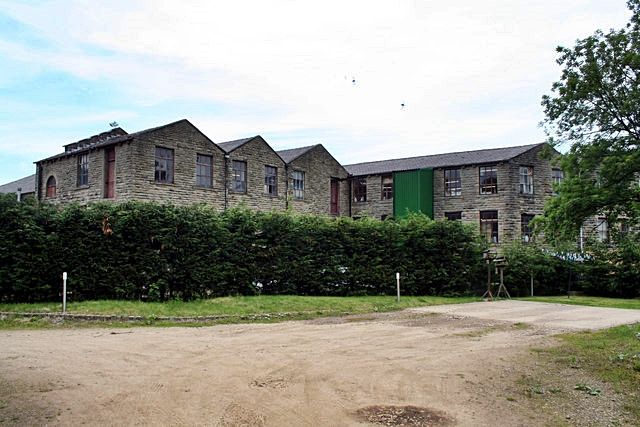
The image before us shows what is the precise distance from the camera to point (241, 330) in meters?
14.5

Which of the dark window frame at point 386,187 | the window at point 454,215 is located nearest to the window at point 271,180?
the dark window frame at point 386,187

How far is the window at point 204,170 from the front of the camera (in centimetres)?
3014

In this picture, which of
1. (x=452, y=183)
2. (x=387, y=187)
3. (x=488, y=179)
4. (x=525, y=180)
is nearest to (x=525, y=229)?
(x=525, y=180)

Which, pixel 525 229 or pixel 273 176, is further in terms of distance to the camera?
pixel 525 229

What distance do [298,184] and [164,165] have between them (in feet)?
31.7

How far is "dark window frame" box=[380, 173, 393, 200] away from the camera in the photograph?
40.3 metres

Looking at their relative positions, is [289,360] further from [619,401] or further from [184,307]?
[184,307]

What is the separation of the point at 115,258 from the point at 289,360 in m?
9.33

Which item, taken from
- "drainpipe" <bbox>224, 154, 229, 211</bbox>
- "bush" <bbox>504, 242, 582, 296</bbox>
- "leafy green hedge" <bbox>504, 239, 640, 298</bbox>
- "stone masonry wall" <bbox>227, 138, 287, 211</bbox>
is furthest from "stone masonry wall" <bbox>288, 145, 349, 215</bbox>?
"leafy green hedge" <bbox>504, 239, 640, 298</bbox>

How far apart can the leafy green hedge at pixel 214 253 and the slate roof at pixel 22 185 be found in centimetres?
2645

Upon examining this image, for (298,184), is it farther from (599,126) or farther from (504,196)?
(599,126)

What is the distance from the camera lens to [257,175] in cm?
A: 3294

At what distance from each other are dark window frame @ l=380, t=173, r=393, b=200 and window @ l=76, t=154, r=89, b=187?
19597 mm

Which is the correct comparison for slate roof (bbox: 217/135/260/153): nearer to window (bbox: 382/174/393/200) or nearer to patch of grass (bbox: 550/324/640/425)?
window (bbox: 382/174/393/200)
